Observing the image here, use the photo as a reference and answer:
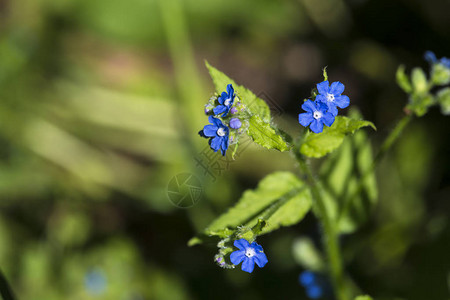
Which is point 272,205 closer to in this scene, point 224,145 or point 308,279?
point 224,145

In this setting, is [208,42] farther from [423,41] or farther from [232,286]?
[232,286]

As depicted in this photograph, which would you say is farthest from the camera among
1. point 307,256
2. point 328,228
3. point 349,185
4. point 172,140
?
point 172,140

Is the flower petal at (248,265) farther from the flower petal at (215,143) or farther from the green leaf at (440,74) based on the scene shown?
the green leaf at (440,74)

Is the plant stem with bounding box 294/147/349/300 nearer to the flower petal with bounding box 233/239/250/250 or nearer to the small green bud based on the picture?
the flower petal with bounding box 233/239/250/250

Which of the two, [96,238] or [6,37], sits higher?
[6,37]

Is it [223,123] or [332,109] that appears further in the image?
[223,123]

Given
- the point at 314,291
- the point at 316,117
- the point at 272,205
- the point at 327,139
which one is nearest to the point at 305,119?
the point at 316,117

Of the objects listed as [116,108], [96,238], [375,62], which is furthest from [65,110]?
[375,62]
